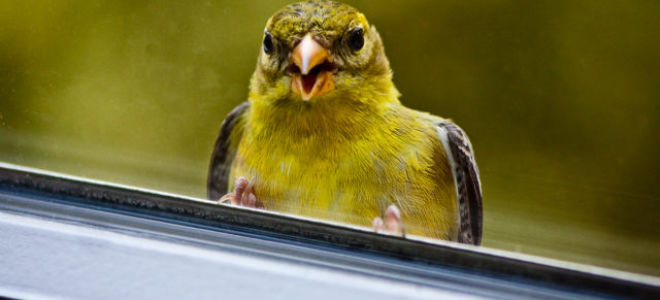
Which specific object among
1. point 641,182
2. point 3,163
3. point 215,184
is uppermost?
point 641,182

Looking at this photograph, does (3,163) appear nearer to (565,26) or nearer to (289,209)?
(289,209)

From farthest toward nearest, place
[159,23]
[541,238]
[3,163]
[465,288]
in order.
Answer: [159,23]
[3,163]
[541,238]
[465,288]

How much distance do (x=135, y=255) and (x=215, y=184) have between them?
1.91 feet

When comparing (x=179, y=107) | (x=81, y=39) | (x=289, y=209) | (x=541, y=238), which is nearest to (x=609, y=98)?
(x=541, y=238)

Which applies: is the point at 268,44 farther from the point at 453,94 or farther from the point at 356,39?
the point at 453,94

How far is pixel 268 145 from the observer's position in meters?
1.33

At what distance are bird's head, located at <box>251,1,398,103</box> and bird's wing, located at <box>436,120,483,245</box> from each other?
0.62 ft

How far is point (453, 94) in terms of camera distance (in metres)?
1.22

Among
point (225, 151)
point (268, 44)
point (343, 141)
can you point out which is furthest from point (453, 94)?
point (225, 151)

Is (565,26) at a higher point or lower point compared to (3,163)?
higher

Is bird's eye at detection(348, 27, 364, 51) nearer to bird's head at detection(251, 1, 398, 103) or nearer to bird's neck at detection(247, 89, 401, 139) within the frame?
bird's head at detection(251, 1, 398, 103)

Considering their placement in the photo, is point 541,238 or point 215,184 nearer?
point 541,238

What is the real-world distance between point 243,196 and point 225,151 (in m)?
0.42

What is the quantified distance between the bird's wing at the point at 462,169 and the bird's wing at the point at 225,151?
57cm
